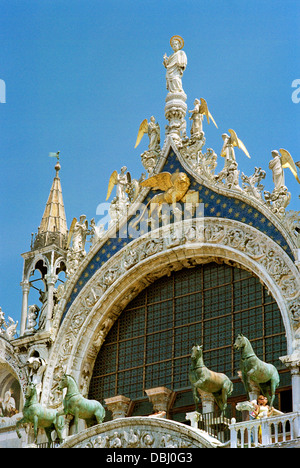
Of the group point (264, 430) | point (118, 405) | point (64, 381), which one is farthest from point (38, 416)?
point (264, 430)

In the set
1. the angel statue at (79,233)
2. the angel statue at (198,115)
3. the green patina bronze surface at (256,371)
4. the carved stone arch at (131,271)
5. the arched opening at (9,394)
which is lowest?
the green patina bronze surface at (256,371)

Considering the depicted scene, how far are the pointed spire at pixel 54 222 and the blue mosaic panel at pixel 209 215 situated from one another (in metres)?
1.71

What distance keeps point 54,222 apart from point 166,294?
4.37 m

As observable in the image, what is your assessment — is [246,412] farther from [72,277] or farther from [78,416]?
[72,277]

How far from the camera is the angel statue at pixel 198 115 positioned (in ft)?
101

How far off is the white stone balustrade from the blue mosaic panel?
4543mm

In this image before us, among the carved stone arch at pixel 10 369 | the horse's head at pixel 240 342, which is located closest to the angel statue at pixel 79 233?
the carved stone arch at pixel 10 369

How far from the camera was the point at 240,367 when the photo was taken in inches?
1008

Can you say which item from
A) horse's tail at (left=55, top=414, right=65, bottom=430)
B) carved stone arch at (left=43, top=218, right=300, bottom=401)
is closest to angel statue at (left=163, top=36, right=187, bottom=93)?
carved stone arch at (left=43, top=218, right=300, bottom=401)

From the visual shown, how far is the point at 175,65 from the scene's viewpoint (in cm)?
3212

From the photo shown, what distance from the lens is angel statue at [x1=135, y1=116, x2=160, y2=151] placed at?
31514 mm

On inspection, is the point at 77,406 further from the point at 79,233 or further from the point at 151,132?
the point at 151,132

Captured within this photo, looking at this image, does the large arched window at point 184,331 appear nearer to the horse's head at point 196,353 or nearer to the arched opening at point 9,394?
the horse's head at point 196,353
